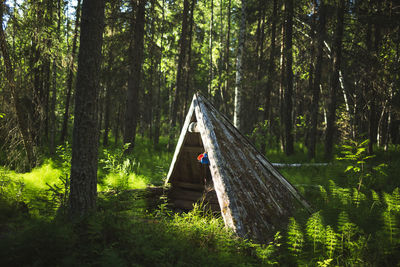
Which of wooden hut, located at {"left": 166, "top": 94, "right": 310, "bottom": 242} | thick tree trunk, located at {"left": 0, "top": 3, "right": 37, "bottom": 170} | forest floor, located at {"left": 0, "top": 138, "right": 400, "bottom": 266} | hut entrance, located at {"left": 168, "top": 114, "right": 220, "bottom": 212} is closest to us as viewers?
forest floor, located at {"left": 0, "top": 138, "right": 400, "bottom": 266}

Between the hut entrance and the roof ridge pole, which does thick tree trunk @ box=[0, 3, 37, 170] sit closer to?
the hut entrance

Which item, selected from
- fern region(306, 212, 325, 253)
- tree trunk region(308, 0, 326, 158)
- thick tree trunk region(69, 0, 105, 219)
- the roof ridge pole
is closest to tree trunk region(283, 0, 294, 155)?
tree trunk region(308, 0, 326, 158)

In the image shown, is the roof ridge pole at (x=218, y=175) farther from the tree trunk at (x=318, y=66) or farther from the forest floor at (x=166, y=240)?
the tree trunk at (x=318, y=66)

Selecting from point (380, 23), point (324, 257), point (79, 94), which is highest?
point (380, 23)

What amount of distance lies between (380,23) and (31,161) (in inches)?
546

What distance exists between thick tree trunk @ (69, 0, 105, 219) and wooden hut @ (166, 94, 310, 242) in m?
2.12

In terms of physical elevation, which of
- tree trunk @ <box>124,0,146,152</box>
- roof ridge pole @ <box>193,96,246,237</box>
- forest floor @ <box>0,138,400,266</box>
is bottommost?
forest floor @ <box>0,138,400,266</box>

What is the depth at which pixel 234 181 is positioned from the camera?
13.6 feet

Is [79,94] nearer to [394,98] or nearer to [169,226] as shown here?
[169,226]

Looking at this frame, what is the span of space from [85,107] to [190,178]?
422cm

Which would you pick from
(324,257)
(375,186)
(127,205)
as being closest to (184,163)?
(127,205)

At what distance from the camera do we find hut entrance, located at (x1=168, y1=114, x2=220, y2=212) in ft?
21.0

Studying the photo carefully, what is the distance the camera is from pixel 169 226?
11.9ft

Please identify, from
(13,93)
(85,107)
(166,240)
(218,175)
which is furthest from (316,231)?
(13,93)
